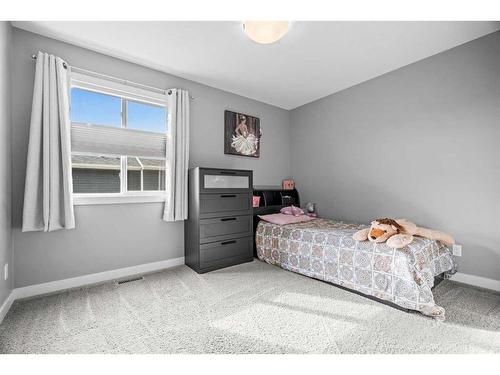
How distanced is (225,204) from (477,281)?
2.77m

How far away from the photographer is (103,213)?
254 centimetres

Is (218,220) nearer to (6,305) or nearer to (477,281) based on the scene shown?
(6,305)

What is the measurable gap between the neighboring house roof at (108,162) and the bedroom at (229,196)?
15mm

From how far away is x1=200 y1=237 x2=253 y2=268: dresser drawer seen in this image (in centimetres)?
279

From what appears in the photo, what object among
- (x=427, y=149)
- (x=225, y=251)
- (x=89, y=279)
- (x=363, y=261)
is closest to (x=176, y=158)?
(x=225, y=251)

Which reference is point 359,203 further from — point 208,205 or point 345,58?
point 208,205

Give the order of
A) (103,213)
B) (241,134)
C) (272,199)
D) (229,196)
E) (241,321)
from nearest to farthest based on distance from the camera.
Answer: (241,321)
(103,213)
(229,196)
(241,134)
(272,199)

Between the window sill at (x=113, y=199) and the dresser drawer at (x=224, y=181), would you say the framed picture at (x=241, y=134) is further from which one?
the window sill at (x=113, y=199)

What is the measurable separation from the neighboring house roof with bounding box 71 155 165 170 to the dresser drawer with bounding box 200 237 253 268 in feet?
3.98

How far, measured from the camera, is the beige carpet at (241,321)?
1.46 metres

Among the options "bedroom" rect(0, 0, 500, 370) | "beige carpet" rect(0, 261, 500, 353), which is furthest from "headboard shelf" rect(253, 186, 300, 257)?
"beige carpet" rect(0, 261, 500, 353)

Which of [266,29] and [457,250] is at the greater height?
[266,29]

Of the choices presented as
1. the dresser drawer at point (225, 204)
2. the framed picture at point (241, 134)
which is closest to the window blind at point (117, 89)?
the framed picture at point (241, 134)

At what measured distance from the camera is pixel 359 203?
3314 mm
